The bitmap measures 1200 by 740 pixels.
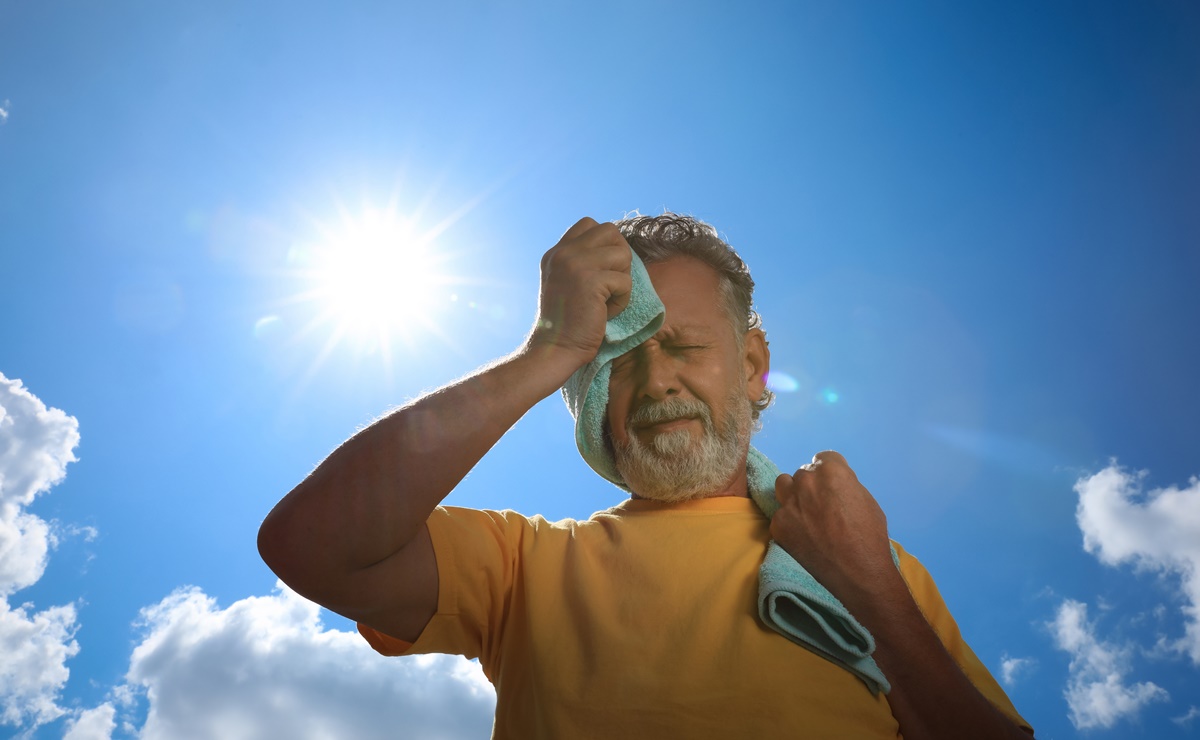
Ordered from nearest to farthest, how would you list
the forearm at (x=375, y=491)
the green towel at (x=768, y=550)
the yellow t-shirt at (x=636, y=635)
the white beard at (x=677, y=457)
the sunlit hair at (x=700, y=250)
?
the forearm at (x=375, y=491) < the yellow t-shirt at (x=636, y=635) < the green towel at (x=768, y=550) < the white beard at (x=677, y=457) < the sunlit hair at (x=700, y=250)

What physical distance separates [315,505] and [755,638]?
123 cm

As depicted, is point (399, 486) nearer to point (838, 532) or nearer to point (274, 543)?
point (274, 543)

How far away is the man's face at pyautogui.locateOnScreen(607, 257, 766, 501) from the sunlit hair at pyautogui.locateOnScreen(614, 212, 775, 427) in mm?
203

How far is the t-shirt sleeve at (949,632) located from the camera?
7.53 feet

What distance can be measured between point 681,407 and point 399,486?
1221 millimetres

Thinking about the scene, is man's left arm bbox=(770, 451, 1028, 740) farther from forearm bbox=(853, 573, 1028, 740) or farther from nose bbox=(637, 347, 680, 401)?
nose bbox=(637, 347, 680, 401)

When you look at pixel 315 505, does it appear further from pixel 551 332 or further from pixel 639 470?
pixel 639 470

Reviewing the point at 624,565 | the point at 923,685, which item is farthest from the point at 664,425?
the point at 923,685

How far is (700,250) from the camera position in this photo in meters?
3.12

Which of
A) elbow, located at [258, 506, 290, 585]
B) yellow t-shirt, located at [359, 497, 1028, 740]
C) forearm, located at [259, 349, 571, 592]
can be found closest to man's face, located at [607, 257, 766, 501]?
yellow t-shirt, located at [359, 497, 1028, 740]

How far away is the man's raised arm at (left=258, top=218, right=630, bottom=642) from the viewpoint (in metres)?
1.65

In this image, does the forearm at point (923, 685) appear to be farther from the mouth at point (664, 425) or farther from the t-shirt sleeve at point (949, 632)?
the mouth at point (664, 425)

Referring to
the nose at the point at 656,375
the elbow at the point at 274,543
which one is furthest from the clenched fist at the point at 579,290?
the elbow at the point at 274,543

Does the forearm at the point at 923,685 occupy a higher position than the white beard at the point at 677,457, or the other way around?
the white beard at the point at 677,457
